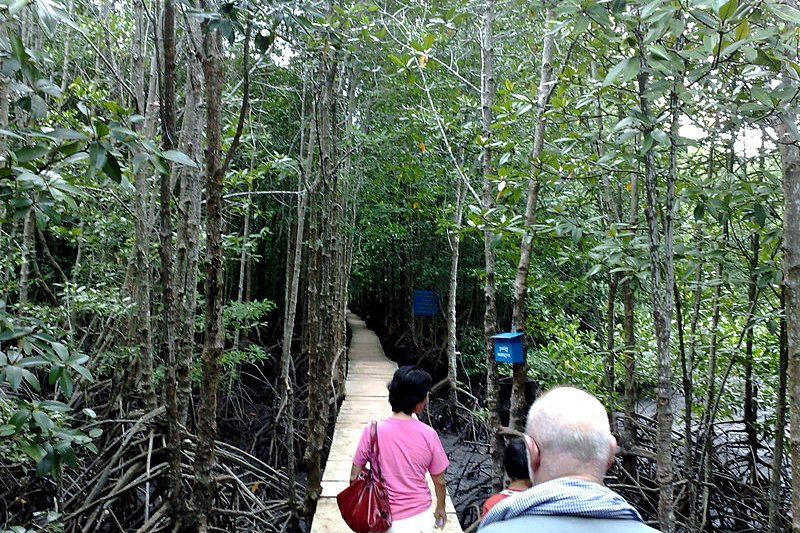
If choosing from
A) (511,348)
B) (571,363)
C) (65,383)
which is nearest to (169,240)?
(65,383)

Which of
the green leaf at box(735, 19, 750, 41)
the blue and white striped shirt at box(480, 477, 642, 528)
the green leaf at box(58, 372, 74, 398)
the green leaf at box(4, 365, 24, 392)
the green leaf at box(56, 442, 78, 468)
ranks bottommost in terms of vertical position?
the green leaf at box(56, 442, 78, 468)

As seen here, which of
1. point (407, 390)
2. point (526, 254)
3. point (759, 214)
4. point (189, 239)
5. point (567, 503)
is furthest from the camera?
point (526, 254)

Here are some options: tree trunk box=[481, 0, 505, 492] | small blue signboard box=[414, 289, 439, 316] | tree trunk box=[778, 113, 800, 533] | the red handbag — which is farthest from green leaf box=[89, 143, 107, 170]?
small blue signboard box=[414, 289, 439, 316]

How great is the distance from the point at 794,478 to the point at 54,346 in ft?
8.61

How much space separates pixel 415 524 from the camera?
8.61 ft

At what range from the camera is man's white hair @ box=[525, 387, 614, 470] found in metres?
1.16

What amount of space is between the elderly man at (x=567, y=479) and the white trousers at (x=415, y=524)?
159 centimetres

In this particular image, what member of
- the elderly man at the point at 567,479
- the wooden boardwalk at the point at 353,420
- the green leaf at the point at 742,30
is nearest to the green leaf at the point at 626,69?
the green leaf at the point at 742,30

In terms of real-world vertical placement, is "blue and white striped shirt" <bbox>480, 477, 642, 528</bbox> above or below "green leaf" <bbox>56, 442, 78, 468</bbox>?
above

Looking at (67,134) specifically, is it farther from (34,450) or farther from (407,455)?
(407,455)

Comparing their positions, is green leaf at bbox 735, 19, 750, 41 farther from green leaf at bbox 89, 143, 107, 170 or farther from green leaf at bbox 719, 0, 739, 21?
green leaf at bbox 89, 143, 107, 170

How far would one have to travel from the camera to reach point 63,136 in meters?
1.50

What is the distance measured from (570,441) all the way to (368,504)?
63.8 inches

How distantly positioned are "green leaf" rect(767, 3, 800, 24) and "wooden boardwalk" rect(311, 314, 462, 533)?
3061 millimetres
